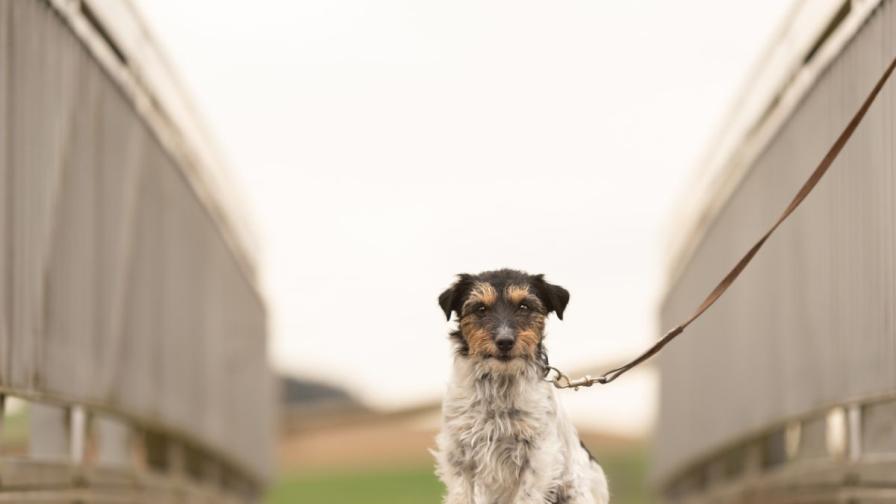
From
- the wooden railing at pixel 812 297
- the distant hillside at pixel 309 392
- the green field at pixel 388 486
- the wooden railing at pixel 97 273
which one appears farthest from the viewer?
the distant hillside at pixel 309 392

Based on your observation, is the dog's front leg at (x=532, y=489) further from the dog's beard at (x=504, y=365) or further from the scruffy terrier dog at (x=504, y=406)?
the dog's beard at (x=504, y=365)

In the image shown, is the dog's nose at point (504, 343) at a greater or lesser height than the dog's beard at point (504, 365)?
greater

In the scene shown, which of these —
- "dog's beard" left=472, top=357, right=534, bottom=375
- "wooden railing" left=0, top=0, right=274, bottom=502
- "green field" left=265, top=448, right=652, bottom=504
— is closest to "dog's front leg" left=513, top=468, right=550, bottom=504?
"dog's beard" left=472, top=357, right=534, bottom=375

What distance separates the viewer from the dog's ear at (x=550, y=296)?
768 cm

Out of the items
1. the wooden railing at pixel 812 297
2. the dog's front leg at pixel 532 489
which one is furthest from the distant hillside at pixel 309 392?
the dog's front leg at pixel 532 489

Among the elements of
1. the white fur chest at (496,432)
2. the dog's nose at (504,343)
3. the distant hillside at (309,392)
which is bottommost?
the white fur chest at (496,432)

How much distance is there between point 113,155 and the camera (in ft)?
37.8

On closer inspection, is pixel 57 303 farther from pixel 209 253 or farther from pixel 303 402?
pixel 303 402

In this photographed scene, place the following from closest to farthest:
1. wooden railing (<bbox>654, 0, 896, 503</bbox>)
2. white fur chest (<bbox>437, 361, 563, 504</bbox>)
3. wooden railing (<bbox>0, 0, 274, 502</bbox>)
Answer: white fur chest (<bbox>437, 361, 563, 504</bbox>), wooden railing (<bbox>0, 0, 274, 502</bbox>), wooden railing (<bbox>654, 0, 896, 503</bbox>)

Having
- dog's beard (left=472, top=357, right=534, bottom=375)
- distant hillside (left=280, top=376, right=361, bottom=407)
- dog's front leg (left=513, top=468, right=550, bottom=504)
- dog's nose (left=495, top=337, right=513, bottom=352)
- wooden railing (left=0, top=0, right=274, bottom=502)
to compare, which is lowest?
dog's front leg (left=513, top=468, right=550, bottom=504)

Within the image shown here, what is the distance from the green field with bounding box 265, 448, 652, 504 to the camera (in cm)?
3725

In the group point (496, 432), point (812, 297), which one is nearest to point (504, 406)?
point (496, 432)

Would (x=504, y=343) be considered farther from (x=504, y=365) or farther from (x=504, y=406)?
(x=504, y=406)

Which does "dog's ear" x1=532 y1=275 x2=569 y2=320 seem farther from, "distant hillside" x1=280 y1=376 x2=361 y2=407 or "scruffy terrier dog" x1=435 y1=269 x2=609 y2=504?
"distant hillside" x1=280 y1=376 x2=361 y2=407
